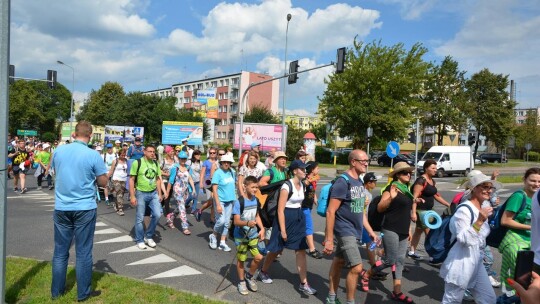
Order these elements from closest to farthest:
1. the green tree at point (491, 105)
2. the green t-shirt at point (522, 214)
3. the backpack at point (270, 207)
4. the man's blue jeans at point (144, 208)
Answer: the green t-shirt at point (522, 214) → the backpack at point (270, 207) → the man's blue jeans at point (144, 208) → the green tree at point (491, 105)

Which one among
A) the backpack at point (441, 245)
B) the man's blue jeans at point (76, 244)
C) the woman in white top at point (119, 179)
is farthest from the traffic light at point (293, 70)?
the man's blue jeans at point (76, 244)

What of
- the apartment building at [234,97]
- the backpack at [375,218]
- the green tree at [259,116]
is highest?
the apartment building at [234,97]

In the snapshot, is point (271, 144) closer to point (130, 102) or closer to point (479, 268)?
point (479, 268)

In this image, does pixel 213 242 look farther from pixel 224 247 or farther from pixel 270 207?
pixel 270 207

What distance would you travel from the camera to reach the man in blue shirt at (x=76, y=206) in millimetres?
4418

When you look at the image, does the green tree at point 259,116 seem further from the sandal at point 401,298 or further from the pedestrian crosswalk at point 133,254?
the sandal at point 401,298

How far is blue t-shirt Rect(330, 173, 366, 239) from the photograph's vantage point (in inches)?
173

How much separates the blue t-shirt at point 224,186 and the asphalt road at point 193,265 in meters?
0.96

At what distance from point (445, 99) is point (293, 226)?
48.6 m

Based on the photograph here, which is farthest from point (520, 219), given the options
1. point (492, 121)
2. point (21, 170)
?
point (492, 121)

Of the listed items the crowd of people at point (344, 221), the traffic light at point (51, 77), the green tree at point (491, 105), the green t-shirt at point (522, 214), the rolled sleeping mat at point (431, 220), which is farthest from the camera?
the green tree at point (491, 105)

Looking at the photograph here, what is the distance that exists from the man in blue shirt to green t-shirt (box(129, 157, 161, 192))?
2.47 meters

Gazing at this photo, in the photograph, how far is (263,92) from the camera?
82562mm

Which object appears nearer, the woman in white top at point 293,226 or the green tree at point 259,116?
the woman in white top at point 293,226
